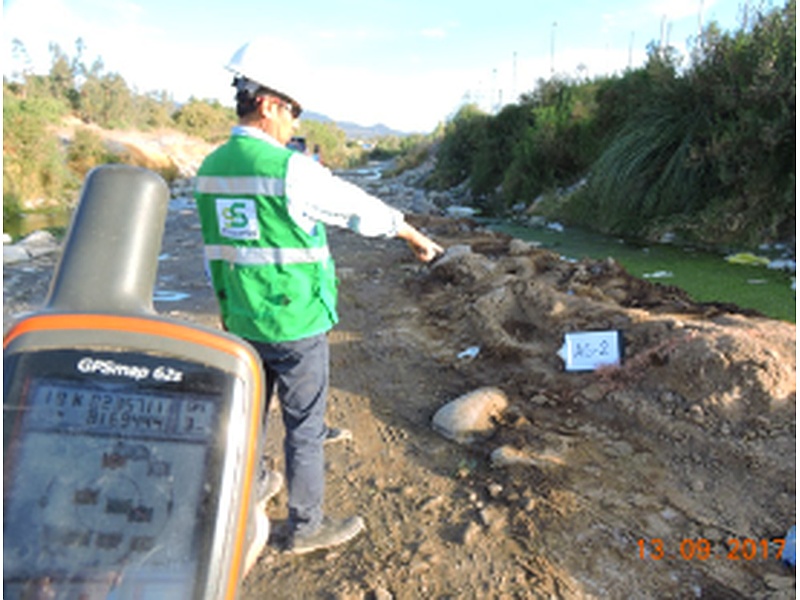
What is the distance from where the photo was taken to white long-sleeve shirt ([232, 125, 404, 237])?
6.22 feet

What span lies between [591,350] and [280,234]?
8.45ft

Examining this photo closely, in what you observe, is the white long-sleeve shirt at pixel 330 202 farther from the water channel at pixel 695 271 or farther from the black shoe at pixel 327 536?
the water channel at pixel 695 271

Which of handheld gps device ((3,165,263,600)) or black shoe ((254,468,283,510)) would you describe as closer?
handheld gps device ((3,165,263,600))

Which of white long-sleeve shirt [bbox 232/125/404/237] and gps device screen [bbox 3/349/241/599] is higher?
white long-sleeve shirt [bbox 232/125/404/237]

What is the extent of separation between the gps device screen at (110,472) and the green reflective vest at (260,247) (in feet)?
3.16

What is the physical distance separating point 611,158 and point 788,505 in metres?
9.16

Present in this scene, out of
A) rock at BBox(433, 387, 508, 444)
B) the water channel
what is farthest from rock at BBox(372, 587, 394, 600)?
the water channel

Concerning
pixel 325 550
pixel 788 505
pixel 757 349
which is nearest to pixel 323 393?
pixel 325 550

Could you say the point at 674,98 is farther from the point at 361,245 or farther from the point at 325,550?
the point at 325,550

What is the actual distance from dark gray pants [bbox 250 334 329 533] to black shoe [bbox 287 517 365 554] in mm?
107

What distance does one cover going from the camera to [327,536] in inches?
95.3

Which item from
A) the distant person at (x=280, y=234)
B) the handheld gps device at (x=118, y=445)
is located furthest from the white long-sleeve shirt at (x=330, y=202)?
the handheld gps device at (x=118, y=445)

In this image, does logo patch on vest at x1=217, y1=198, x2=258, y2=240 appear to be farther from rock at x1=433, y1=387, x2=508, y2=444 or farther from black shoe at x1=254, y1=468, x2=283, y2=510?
rock at x1=433, y1=387, x2=508, y2=444

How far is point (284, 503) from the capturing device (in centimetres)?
278
